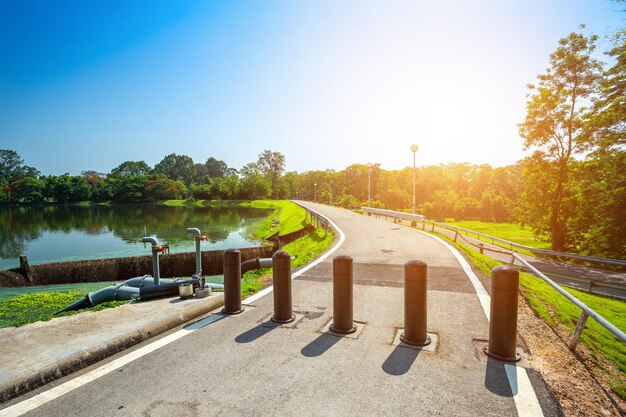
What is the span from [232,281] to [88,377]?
7.95 ft

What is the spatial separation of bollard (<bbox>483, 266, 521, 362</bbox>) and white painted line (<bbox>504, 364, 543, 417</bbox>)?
210mm

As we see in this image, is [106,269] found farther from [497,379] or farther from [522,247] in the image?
[522,247]

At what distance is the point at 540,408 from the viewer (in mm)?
3135

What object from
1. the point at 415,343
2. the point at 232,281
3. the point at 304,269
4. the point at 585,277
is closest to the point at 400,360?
the point at 415,343

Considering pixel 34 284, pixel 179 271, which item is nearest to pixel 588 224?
pixel 179 271

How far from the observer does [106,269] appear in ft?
70.2

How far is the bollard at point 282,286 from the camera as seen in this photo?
533 cm

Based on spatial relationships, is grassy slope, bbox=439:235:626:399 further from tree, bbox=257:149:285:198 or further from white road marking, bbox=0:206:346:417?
tree, bbox=257:149:285:198

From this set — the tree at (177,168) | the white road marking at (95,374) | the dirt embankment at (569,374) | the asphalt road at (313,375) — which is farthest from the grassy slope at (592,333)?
the tree at (177,168)

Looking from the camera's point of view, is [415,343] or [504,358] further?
[415,343]

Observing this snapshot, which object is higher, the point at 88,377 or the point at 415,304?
the point at 415,304

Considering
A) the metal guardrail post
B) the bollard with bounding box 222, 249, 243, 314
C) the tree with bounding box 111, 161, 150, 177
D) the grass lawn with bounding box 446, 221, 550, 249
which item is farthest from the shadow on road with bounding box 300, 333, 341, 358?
the tree with bounding box 111, 161, 150, 177

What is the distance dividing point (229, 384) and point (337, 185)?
3947 inches

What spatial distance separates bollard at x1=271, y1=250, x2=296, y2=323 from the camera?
533cm
